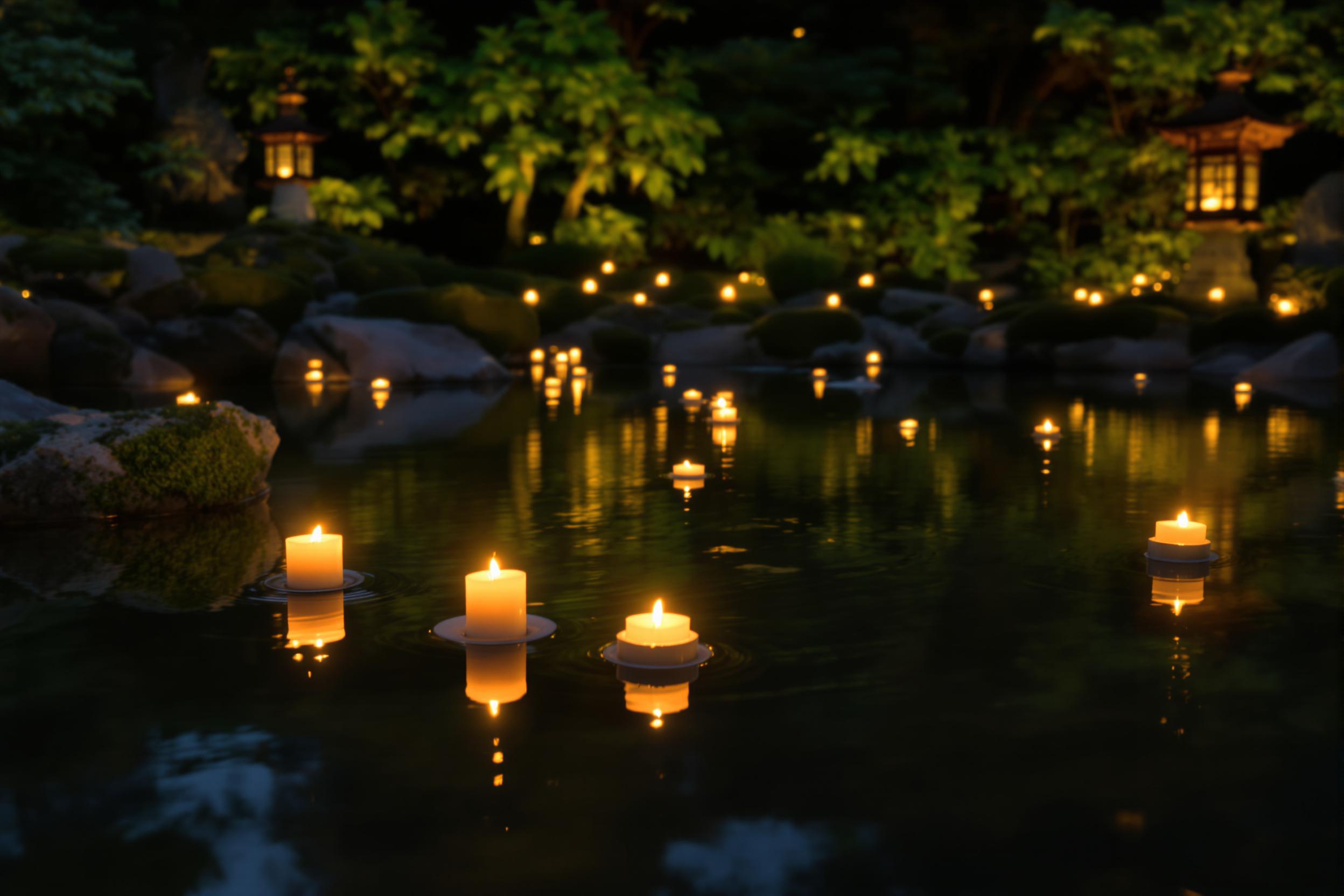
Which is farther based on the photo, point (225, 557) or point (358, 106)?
Result: point (358, 106)

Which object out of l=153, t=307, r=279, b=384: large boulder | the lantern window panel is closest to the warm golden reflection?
l=153, t=307, r=279, b=384: large boulder

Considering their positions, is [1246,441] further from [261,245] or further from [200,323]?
[261,245]

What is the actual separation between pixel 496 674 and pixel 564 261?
26.2 meters

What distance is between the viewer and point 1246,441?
12.1 m

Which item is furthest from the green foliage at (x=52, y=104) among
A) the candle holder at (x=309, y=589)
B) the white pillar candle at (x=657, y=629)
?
the white pillar candle at (x=657, y=629)

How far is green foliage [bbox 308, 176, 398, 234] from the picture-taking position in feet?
103

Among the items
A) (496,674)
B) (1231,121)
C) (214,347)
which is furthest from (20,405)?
(1231,121)

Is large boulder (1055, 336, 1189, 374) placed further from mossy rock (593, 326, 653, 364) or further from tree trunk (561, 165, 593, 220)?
tree trunk (561, 165, 593, 220)

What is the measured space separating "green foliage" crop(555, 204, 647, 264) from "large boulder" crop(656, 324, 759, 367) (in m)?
5.18

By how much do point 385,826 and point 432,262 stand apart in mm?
24765

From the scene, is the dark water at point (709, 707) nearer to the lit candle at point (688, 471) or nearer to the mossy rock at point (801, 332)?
the lit candle at point (688, 471)

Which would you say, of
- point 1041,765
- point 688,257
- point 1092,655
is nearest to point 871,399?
point 1092,655

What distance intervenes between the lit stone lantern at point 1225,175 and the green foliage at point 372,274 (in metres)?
14.7

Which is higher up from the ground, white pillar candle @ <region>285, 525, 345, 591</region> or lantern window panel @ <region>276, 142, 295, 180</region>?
lantern window panel @ <region>276, 142, 295, 180</region>
